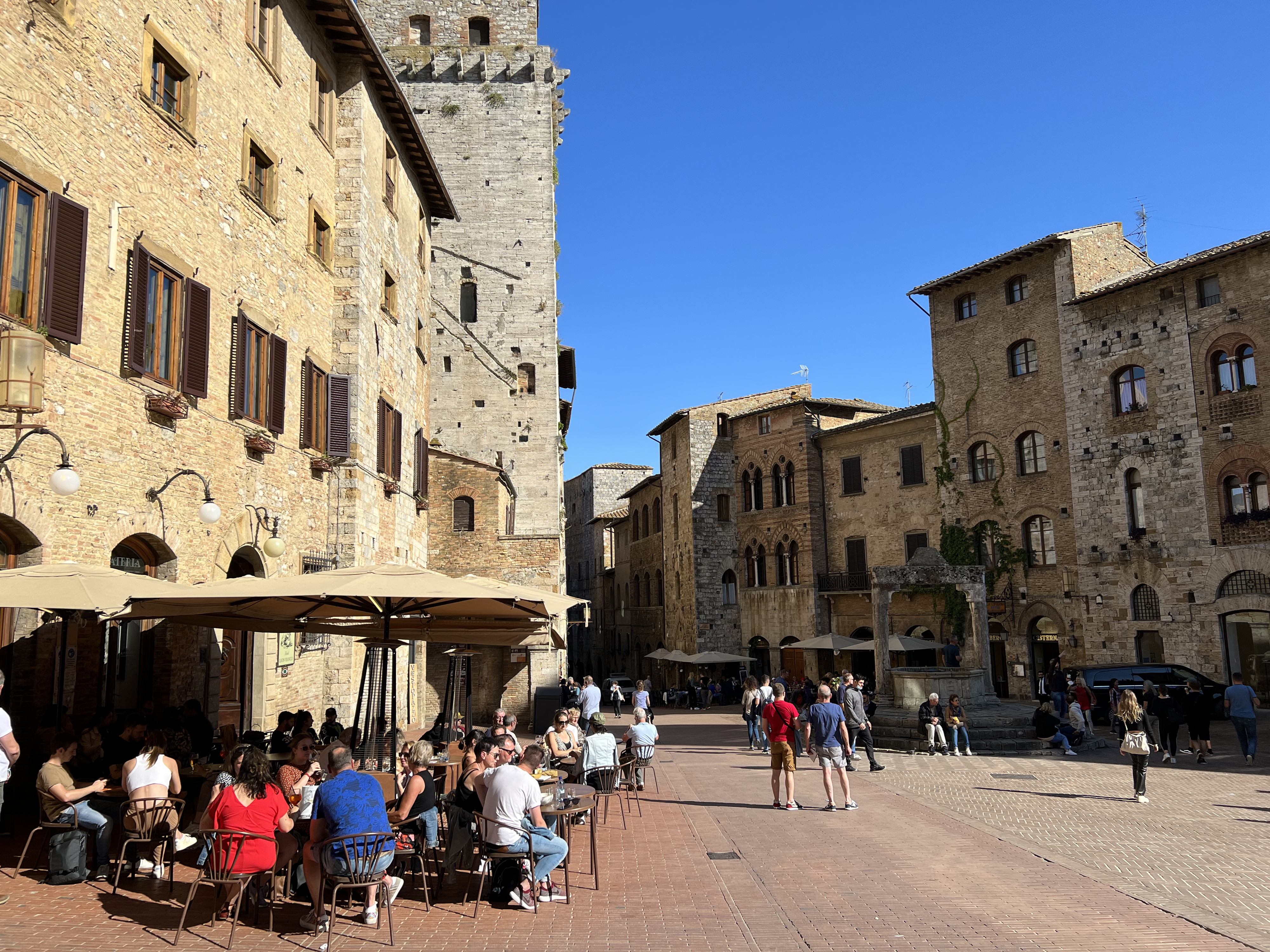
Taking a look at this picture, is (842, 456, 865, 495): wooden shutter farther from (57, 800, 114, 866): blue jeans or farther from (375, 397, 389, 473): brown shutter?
(57, 800, 114, 866): blue jeans

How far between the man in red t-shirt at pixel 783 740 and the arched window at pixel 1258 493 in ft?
→ 63.8

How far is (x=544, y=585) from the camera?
1041 inches

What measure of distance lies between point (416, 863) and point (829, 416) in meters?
33.9

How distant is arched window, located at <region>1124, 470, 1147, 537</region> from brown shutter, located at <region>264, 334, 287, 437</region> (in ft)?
78.7

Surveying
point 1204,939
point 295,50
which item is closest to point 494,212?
point 295,50

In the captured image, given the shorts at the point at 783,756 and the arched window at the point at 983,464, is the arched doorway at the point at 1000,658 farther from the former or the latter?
the shorts at the point at 783,756

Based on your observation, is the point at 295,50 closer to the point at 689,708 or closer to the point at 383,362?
the point at 383,362

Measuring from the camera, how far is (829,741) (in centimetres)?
1225

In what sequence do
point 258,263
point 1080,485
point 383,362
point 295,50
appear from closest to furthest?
point 258,263, point 295,50, point 383,362, point 1080,485

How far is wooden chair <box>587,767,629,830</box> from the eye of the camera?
1079 cm

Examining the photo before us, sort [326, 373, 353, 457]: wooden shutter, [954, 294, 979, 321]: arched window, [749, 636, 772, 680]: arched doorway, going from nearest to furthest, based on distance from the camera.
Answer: [326, 373, 353, 457]: wooden shutter
[954, 294, 979, 321]: arched window
[749, 636, 772, 680]: arched doorway

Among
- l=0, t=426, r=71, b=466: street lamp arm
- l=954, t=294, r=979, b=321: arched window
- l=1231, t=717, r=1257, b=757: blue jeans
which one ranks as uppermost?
l=954, t=294, r=979, b=321: arched window

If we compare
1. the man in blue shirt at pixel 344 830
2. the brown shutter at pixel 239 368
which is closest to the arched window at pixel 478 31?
the brown shutter at pixel 239 368

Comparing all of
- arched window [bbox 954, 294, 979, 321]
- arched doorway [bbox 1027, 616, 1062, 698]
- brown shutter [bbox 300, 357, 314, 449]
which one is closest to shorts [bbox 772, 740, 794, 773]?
brown shutter [bbox 300, 357, 314, 449]
